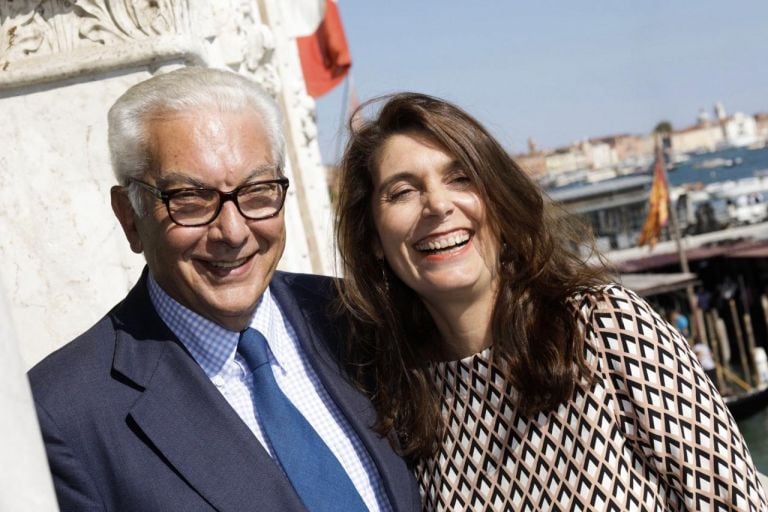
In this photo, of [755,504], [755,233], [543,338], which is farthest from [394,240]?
[755,233]

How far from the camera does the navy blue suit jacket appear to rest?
1.98 meters

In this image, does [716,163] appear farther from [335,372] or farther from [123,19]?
[335,372]

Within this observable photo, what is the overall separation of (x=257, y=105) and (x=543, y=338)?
87 centimetres

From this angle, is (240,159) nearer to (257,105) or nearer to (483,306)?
(257,105)

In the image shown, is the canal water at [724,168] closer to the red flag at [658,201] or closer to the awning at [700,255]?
the awning at [700,255]

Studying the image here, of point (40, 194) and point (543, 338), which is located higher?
point (40, 194)

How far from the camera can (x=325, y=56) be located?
7715 mm

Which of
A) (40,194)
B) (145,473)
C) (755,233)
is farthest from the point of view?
(755,233)

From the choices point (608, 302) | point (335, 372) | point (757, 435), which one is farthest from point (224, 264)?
point (757, 435)

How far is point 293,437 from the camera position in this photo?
2203mm

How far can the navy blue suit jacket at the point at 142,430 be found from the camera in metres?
1.98

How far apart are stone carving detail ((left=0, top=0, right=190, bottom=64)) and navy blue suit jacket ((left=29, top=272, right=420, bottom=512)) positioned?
100 centimetres

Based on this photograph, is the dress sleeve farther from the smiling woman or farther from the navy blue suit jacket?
the navy blue suit jacket

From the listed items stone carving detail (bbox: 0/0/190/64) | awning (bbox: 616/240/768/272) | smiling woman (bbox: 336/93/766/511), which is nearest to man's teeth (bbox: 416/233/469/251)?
smiling woman (bbox: 336/93/766/511)
